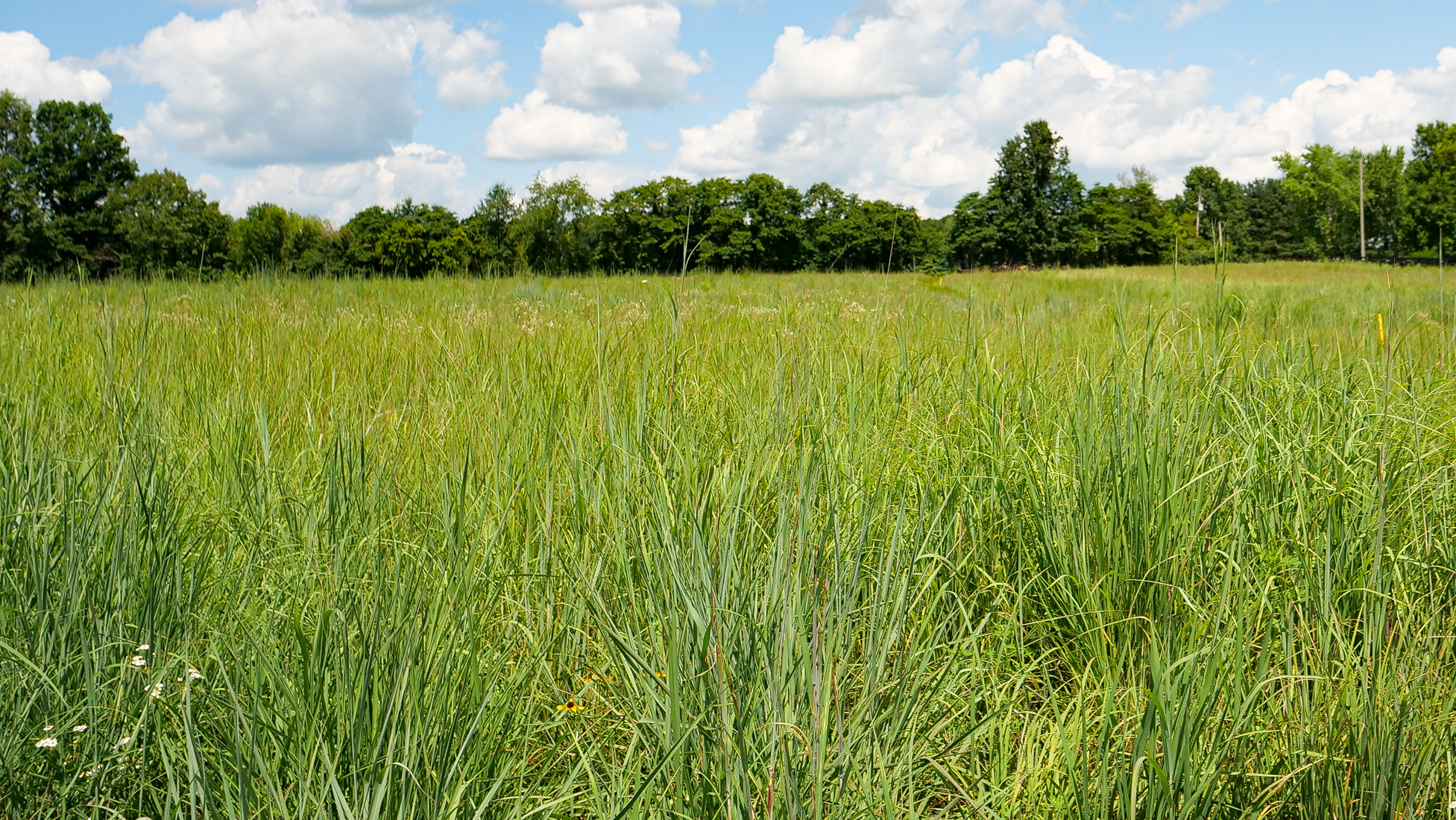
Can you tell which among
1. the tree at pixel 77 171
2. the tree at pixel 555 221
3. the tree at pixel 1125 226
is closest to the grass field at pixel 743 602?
the tree at pixel 555 221

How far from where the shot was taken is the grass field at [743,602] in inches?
41.9

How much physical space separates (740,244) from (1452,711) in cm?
4065

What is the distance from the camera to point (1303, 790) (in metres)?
1.16

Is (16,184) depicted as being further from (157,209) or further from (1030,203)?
(1030,203)

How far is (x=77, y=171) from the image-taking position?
132ft

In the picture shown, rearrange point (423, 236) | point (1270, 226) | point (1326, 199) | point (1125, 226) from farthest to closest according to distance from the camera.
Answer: point (1270, 226) < point (1326, 199) < point (1125, 226) < point (423, 236)

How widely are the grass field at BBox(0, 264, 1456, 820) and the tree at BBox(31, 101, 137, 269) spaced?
45.9 m

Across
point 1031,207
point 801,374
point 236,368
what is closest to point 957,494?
point 801,374

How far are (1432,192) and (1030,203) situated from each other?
24.7 m

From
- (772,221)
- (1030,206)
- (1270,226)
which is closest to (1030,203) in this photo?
(1030,206)

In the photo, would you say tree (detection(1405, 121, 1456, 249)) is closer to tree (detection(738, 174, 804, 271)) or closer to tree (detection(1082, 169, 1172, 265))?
tree (detection(1082, 169, 1172, 265))

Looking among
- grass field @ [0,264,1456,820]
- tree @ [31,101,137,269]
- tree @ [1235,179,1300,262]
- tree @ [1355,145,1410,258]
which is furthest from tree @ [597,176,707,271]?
tree @ [1235,179,1300,262]

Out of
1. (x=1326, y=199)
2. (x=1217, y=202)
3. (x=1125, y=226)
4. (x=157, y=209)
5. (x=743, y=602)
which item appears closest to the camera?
(x=743, y=602)

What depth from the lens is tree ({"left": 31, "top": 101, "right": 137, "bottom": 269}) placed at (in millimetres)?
38219
